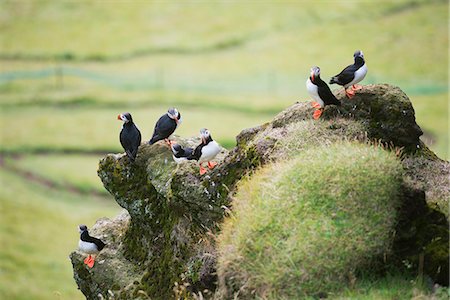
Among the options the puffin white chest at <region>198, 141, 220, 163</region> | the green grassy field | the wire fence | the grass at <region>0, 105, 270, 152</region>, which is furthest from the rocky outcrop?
the wire fence

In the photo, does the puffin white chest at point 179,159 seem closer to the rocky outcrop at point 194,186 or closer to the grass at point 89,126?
the rocky outcrop at point 194,186

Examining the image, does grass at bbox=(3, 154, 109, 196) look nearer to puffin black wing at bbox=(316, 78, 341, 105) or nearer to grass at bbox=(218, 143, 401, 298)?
puffin black wing at bbox=(316, 78, 341, 105)

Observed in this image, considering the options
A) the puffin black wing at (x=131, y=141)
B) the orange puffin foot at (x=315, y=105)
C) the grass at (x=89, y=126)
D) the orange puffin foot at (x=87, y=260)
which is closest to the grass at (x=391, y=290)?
the orange puffin foot at (x=315, y=105)

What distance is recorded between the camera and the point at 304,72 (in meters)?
63.1

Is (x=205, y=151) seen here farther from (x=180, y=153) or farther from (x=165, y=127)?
(x=165, y=127)

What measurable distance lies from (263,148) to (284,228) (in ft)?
9.23

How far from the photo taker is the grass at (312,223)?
13867 mm

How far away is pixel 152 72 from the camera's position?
220 ft

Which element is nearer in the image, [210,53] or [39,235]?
[39,235]

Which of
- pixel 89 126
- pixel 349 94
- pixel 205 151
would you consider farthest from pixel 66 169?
pixel 349 94

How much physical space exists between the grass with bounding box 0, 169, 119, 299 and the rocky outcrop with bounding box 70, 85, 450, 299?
22.0 m

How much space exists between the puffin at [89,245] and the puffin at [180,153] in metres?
2.90

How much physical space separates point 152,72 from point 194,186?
168 feet

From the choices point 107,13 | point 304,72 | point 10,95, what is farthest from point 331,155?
point 107,13
